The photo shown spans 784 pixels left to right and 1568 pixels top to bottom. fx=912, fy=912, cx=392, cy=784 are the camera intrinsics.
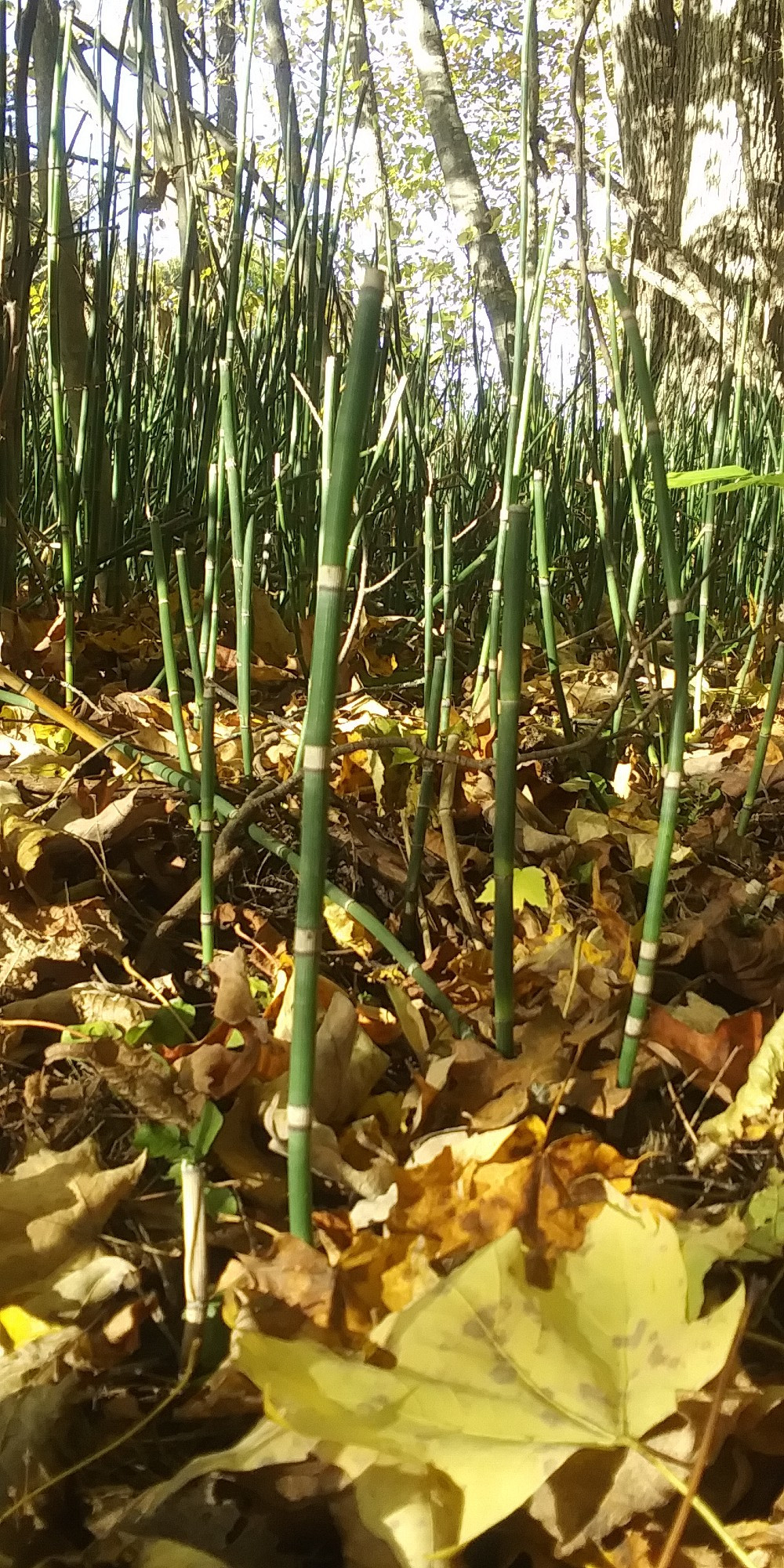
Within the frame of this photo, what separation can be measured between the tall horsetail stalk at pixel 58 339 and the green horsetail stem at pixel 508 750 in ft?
1.91

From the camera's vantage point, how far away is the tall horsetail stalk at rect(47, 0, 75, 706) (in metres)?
0.96

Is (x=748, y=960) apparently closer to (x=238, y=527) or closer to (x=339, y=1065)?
(x=339, y=1065)

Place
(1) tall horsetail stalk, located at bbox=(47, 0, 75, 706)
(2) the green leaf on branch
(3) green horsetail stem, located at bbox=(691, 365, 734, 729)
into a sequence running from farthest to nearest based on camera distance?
(3) green horsetail stem, located at bbox=(691, 365, 734, 729) < (1) tall horsetail stalk, located at bbox=(47, 0, 75, 706) < (2) the green leaf on branch

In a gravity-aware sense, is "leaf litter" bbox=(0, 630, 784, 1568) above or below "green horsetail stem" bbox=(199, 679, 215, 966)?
below

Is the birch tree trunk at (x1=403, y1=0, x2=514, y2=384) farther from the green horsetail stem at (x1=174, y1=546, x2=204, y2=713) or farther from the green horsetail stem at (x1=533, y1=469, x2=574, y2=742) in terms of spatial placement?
the green horsetail stem at (x1=174, y1=546, x2=204, y2=713)

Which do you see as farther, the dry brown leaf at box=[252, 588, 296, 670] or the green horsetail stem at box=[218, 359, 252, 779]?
the dry brown leaf at box=[252, 588, 296, 670]

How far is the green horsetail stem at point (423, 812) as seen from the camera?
0.71 metres

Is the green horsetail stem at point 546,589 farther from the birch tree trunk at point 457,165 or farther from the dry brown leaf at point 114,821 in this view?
the birch tree trunk at point 457,165

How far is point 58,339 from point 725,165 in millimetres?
3317

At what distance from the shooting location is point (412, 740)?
609mm

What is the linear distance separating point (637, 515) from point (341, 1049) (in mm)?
727

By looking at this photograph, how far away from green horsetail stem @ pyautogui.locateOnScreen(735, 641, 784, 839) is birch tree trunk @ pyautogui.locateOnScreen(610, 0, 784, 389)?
2786 mm

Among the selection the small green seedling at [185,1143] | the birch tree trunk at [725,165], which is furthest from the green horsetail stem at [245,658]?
the birch tree trunk at [725,165]

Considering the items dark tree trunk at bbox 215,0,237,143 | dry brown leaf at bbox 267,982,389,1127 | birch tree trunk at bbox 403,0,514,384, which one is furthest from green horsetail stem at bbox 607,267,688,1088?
dark tree trunk at bbox 215,0,237,143
